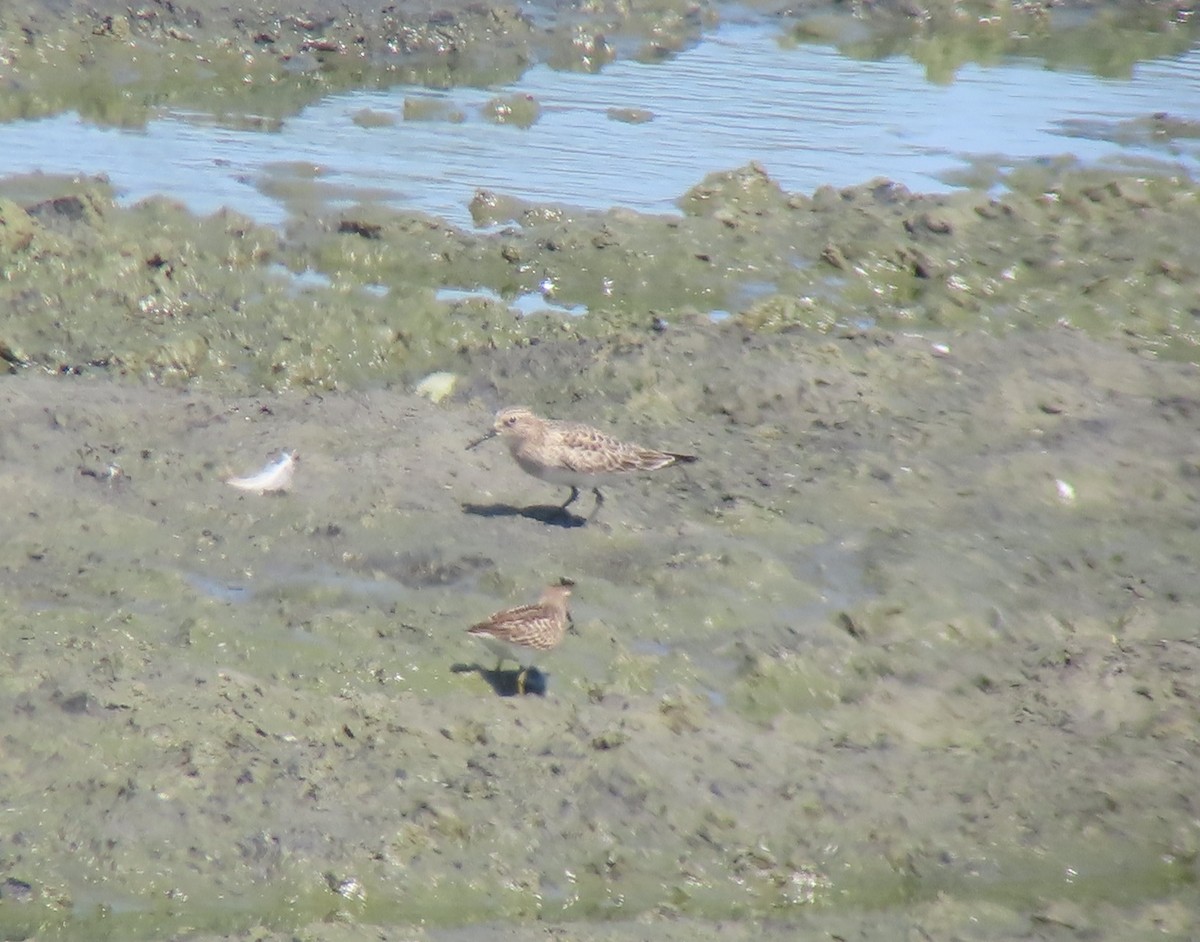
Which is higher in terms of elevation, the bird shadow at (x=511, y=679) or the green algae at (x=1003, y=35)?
the green algae at (x=1003, y=35)

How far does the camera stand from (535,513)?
8.76 meters

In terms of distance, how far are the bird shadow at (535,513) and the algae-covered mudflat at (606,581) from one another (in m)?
0.03

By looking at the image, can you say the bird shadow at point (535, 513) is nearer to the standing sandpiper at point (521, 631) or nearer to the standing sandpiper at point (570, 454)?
the standing sandpiper at point (570, 454)

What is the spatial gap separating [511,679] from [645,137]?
36.0 ft

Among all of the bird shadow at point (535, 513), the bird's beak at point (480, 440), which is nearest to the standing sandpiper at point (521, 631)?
the bird shadow at point (535, 513)

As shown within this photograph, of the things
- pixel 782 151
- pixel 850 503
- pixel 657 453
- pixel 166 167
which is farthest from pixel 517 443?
pixel 782 151

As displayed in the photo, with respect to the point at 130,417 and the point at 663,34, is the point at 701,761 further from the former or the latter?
the point at 663,34

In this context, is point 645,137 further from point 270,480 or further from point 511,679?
point 511,679

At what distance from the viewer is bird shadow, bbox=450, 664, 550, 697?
690 centimetres

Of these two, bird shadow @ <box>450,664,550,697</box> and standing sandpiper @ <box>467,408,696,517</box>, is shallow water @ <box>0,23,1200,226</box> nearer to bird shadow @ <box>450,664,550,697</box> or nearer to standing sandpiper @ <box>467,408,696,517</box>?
standing sandpiper @ <box>467,408,696,517</box>

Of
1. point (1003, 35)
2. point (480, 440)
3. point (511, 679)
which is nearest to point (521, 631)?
point (511, 679)

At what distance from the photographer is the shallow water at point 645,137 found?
14.5 m

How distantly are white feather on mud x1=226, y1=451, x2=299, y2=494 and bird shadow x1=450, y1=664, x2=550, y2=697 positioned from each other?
1.89 m

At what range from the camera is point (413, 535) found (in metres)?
8.20
